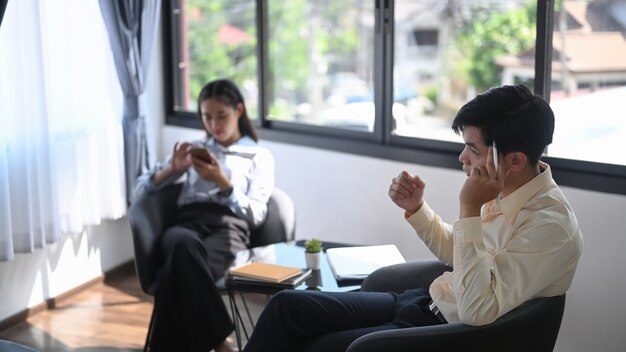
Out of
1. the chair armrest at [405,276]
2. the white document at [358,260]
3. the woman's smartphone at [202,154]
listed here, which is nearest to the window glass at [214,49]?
the woman's smartphone at [202,154]

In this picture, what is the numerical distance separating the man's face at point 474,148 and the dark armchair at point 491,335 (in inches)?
15.7

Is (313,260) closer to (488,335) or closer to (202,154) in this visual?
(202,154)

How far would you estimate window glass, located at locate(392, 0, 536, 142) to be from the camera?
12.6 ft

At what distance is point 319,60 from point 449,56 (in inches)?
33.4

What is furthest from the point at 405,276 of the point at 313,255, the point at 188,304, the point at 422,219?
the point at 188,304

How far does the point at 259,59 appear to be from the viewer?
4.20m

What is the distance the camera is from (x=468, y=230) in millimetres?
2082

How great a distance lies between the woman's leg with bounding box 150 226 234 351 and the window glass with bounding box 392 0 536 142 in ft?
3.87

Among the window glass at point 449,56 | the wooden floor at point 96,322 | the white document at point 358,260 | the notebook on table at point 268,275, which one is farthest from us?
the window glass at point 449,56

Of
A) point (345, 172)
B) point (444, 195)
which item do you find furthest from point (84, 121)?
point (444, 195)

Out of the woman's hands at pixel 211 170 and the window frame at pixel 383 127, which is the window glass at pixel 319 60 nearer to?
the window frame at pixel 383 127

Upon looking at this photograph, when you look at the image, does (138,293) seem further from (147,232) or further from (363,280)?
(363,280)

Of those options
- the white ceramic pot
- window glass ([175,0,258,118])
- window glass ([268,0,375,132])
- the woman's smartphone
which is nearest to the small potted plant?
the white ceramic pot

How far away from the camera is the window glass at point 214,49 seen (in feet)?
14.9
